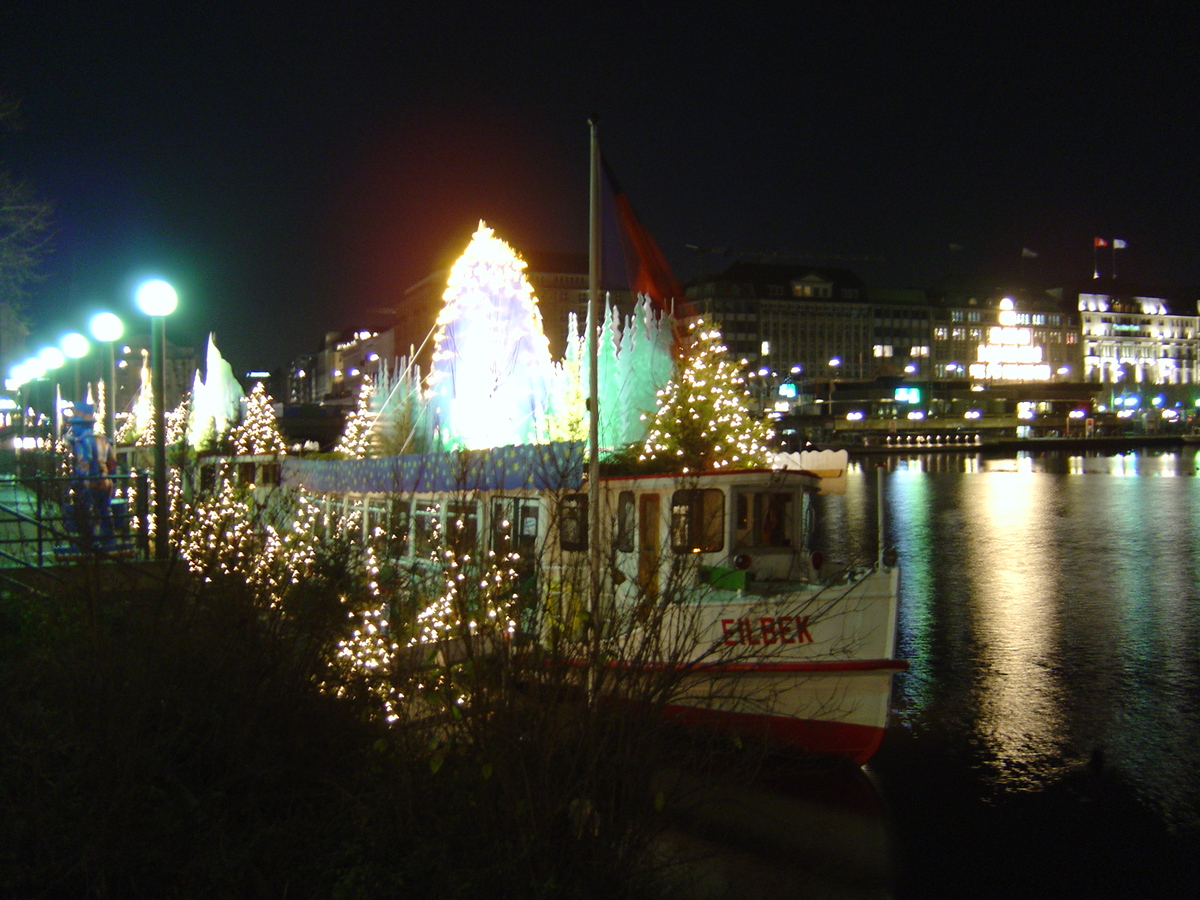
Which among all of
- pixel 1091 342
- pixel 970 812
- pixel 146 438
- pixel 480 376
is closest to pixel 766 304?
pixel 1091 342

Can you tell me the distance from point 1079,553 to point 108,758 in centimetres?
2511

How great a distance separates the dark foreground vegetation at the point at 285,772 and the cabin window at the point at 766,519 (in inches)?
213

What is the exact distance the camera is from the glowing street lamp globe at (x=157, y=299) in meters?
10.6

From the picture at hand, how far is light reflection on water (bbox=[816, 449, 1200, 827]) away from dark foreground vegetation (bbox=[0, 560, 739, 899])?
6394 mm

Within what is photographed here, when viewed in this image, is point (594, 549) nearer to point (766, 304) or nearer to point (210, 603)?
point (210, 603)

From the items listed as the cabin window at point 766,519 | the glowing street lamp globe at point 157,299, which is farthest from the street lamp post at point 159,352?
the cabin window at point 766,519

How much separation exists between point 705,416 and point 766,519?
18.5ft

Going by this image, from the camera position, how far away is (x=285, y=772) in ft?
19.2

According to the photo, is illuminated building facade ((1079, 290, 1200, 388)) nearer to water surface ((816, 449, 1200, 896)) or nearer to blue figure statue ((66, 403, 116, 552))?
water surface ((816, 449, 1200, 896))

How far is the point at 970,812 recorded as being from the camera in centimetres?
923

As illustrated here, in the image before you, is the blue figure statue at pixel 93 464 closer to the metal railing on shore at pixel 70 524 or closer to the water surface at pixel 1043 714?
the metal railing on shore at pixel 70 524

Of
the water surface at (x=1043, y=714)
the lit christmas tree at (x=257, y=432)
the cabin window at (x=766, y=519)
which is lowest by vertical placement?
the water surface at (x=1043, y=714)

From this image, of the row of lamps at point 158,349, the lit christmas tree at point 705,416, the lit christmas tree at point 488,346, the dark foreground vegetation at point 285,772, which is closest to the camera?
the dark foreground vegetation at point 285,772

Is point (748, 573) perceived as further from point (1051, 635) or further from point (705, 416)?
point (1051, 635)
